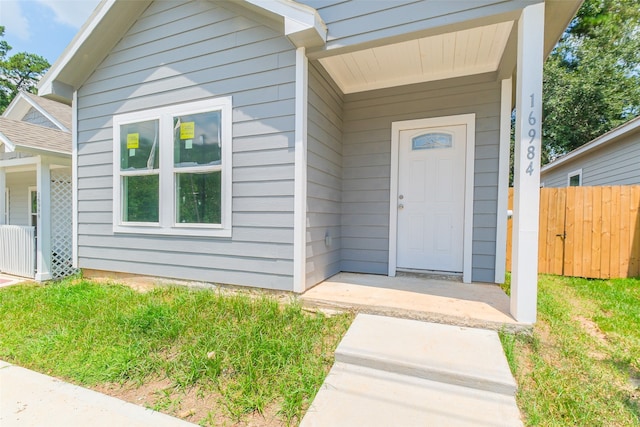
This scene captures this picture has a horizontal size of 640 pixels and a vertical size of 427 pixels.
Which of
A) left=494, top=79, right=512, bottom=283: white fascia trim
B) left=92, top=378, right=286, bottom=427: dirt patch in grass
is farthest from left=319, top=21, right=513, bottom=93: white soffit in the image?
left=92, top=378, right=286, bottom=427: dirt patch in grass

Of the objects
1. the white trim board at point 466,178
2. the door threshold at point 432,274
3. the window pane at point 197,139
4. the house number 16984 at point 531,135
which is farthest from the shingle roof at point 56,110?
the house number 16984 at point 531,135

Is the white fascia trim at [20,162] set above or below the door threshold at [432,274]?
above

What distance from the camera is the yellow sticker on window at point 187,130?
11.2 feet

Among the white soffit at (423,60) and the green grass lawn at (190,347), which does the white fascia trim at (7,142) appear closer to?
the green grass lawn at (190,347)

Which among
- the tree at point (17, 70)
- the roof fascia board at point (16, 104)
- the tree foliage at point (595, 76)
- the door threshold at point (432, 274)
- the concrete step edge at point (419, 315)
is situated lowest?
the concrete step edge at point (419, 315)

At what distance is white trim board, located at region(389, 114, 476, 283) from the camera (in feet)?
11.4

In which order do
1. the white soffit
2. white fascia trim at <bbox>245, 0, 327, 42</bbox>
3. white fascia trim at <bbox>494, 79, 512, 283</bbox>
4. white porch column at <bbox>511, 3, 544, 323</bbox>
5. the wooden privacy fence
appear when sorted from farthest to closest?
the wooden privacy fence < white fascia trim at <bbox>494, 79, 512, 283</bbox> < the white soffit < white fascia trim at <bbox>245, 0, 327, 42</bbox> < white porch column at <bbox>511, 3, 544, 323</bbox>

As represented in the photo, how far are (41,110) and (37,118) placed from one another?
1.51 ft

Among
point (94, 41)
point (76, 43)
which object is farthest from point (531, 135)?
point (76, 43)

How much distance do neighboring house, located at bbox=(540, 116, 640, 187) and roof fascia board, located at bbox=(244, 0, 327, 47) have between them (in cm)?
645

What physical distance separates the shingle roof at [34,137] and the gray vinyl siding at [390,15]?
4.62 metres

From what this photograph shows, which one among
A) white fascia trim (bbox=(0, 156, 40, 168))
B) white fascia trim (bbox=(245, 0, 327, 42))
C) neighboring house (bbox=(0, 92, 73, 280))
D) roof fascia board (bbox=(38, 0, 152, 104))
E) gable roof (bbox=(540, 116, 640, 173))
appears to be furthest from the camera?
gable roof (bbox=(540, 116, 640, 173))

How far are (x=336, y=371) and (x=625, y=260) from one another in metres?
5.12

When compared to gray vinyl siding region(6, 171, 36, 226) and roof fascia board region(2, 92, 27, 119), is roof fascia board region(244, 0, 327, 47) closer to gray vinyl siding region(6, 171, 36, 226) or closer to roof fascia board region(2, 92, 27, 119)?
gray vinyl siding region(6, 171, 36, 226)
